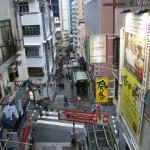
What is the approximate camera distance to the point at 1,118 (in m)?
14.5

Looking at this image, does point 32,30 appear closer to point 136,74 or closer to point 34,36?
point 34,36

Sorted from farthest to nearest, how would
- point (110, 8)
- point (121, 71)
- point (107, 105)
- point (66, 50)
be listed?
point (66, 50) → point (107, 105) → point (110, 8) → point (121, 71)

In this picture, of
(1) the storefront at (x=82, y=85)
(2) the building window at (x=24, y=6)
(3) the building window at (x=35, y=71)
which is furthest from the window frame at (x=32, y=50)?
(1) the storefront at (x=82, y=85)

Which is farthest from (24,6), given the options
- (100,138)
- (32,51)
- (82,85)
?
(100,138)

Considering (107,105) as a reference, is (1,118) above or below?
above

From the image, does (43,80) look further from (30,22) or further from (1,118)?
(1,118)

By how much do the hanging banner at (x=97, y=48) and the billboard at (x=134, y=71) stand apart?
4.59ft

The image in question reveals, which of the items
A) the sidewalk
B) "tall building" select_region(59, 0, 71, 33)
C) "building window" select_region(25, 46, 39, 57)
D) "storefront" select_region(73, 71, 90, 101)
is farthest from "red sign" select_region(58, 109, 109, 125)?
"tall building" select_region(59, 0, 71, 33)

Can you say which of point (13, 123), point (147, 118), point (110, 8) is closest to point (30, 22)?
point (110, 8)

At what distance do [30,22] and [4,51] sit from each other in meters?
15.1

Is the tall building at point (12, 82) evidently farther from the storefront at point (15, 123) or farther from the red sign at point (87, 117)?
the red sign at point (87, 117)

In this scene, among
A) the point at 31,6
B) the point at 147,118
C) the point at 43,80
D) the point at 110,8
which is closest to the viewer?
the point at 147,118

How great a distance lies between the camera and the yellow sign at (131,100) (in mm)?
10430

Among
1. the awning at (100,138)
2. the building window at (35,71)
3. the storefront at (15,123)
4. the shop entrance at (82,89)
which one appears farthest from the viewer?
the building window at (35,71)
